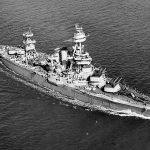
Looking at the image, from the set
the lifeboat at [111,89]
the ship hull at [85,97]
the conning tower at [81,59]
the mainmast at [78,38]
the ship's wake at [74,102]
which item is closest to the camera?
the ship hull at [85,97]

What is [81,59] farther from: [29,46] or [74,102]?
[29,46]

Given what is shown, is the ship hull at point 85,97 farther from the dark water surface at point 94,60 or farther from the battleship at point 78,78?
the dark water surface at point 94,60

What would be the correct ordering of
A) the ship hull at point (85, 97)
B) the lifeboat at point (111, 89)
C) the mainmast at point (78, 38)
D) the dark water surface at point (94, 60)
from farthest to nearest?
the mainmast at point (78, 38)
the lifeboat at point (111, 89)
the ship hull at point (85, 97)
the dark water surface at point (94, 60)

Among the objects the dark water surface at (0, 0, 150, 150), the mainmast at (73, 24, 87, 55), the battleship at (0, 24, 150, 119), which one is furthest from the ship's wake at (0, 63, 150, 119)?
the mainmast at (73, 24, 87, 55)

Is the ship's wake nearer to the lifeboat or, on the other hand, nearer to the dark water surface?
the dark water surface

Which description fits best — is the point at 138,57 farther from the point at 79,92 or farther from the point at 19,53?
the point at 19,53

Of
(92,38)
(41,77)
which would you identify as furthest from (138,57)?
(41,77)

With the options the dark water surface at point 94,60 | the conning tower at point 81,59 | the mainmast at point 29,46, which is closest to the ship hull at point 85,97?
the dark water surface at point 94,60

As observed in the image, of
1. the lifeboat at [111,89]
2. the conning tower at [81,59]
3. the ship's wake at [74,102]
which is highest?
the conning tower at [81,59]

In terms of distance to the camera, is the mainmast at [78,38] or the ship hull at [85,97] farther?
the mainmast at [78,38]
